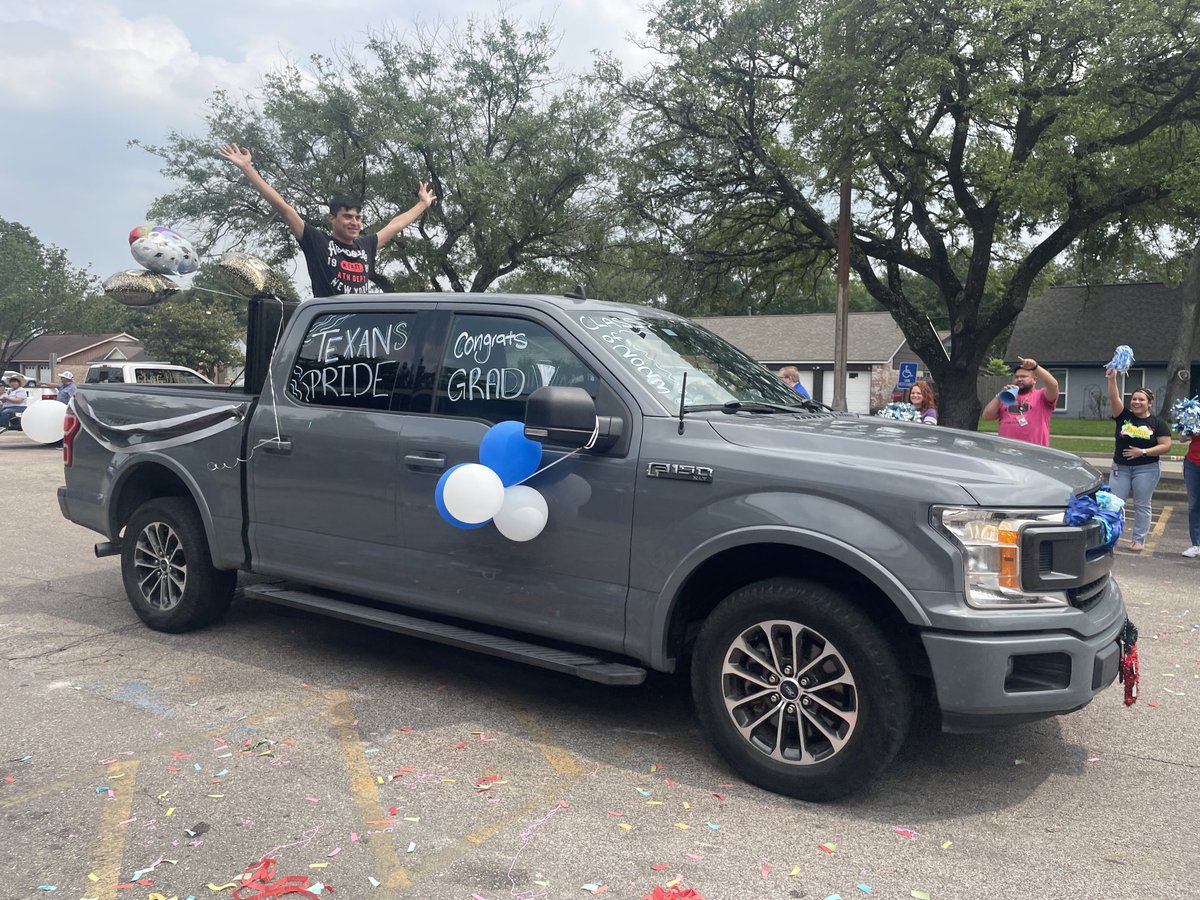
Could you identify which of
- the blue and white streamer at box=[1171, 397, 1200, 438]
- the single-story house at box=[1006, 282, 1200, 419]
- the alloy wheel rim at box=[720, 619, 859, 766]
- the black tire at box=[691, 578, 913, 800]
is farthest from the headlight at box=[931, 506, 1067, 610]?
the single-story house at box=[1006, 282, 1200, 419]

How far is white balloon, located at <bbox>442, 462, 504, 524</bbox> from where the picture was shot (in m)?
3.89

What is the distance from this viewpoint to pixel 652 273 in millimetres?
20625

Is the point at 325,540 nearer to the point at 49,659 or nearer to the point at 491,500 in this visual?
the point at 491,500

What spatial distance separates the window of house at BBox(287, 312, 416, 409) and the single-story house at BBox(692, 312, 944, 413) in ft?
122

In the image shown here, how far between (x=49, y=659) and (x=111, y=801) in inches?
85.8

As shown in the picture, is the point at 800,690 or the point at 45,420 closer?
the point at 800,690

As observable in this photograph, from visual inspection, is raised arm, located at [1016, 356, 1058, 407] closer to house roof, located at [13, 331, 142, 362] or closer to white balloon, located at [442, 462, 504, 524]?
white balloon, located at [442, 462, 504, 524]

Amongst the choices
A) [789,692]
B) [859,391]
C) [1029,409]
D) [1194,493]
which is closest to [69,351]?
[859,391]

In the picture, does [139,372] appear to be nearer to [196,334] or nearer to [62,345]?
[196,334]

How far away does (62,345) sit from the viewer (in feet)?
264

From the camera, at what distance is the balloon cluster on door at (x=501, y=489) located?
3.90 metres

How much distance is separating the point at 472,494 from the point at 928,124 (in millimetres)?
15859

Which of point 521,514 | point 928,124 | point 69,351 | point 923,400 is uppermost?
point 928,124

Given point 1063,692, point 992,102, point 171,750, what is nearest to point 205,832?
point 171,750
